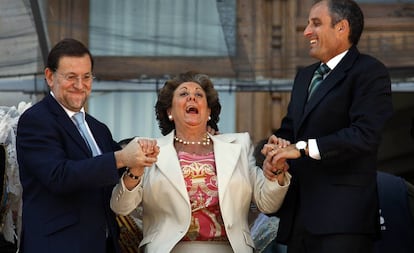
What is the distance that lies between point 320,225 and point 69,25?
3.04m

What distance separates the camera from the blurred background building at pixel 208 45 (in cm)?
723

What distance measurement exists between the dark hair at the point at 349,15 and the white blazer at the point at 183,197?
69 centimetres

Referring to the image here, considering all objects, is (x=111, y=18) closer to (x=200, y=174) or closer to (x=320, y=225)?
(x=200, y=174)

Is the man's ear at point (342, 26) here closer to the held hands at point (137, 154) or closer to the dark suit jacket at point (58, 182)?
the held hands at point (137, 154)

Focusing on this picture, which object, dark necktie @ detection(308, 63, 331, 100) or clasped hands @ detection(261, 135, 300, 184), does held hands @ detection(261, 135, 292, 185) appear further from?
dark necktie @ detection(308, 63, 331, 100)

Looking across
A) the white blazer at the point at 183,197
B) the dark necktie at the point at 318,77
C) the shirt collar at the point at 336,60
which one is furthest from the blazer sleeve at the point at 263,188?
the shirt collar at the point at 336,60

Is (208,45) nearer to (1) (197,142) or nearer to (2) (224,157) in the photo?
(1) (197,142)

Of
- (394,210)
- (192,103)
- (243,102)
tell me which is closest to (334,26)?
(192,103)

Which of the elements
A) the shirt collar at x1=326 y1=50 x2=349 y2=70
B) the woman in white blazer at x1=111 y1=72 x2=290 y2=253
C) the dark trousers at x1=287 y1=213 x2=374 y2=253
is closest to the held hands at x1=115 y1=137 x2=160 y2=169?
the woman in white blazer at x1=111 y1=72 x2=290 y2=253

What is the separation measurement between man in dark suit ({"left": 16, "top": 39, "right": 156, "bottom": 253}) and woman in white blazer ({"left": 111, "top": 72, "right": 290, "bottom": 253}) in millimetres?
206

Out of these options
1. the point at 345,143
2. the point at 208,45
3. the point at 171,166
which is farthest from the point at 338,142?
the point at 208,45

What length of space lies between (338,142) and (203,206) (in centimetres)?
79

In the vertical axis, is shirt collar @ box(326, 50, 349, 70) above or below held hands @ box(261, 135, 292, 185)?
above

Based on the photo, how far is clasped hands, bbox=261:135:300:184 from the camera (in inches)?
187
